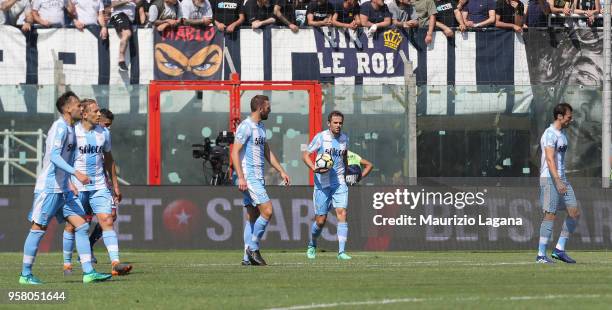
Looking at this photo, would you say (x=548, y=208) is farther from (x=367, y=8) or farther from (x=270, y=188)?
(x=367, y=8)

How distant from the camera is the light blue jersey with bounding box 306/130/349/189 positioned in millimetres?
19344

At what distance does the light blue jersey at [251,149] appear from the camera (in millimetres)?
16766

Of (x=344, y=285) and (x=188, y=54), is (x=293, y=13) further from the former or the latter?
(x=344, y=285)

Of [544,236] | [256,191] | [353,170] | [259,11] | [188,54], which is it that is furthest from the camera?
[259,11]

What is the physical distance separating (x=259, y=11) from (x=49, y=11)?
420cm

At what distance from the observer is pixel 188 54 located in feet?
86.1

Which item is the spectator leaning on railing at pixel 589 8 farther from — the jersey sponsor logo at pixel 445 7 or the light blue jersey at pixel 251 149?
the light blue jersey at pixel 251 149

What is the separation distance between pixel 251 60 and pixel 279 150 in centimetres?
263

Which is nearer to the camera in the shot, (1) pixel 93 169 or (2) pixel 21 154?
(1) pixel 93 169

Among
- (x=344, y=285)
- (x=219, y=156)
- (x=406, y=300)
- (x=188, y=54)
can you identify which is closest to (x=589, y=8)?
(x=188, y=54)

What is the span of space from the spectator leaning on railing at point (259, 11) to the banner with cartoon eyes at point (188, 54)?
0.81 meters

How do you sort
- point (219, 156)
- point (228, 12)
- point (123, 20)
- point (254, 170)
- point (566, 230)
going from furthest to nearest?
point (228, 12), point (123, 20), point (219, 156), point (566, 230), point (254, 170)

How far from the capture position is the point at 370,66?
85.9 feet

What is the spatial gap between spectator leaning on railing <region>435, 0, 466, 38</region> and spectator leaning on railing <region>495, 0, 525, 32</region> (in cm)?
76
